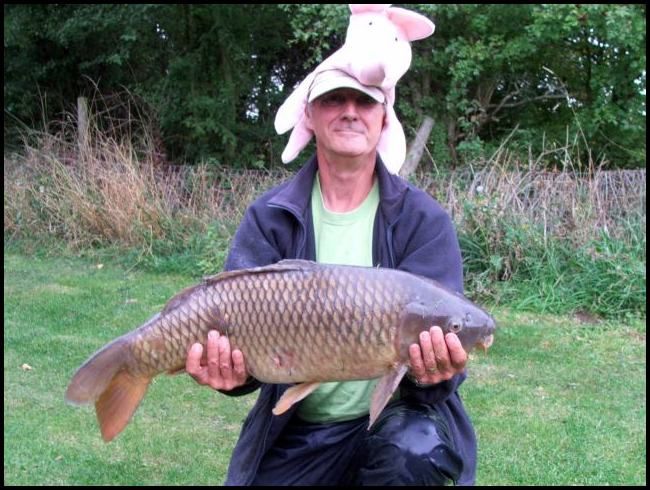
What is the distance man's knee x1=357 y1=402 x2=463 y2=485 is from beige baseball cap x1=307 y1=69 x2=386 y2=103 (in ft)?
2.52

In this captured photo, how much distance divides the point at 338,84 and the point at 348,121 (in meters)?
0.10

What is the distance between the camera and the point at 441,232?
78.7 inches

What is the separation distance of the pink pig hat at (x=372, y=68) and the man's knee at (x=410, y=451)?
25.9 inches

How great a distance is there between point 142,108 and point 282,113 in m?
7.64

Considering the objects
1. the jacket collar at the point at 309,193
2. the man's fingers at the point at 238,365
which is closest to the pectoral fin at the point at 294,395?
the man's fingers at the point at 238,365

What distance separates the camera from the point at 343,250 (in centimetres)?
204

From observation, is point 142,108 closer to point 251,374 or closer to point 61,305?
point 61,305

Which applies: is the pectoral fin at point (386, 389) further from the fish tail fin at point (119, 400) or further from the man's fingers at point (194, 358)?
the fish tail fin at point (119, 400)

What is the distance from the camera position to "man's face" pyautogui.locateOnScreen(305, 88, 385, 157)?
1.99 meters

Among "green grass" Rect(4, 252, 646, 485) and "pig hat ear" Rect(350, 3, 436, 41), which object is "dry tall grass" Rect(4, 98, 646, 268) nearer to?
"green grass" Rect(4, 252, 646, 485)

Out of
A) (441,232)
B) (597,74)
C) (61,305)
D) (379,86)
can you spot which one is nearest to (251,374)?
(441,232)

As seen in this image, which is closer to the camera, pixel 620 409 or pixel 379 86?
pixel 379 86

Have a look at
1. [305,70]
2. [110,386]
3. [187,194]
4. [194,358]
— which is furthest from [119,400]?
[305,70]

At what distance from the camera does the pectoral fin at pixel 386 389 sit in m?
1.68
